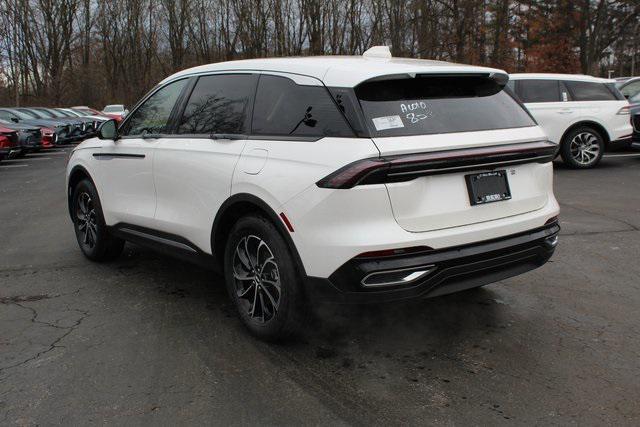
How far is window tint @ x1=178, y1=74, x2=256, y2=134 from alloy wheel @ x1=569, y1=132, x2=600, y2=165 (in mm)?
9002

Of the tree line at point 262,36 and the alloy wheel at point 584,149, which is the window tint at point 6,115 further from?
the tree line at point 262,36

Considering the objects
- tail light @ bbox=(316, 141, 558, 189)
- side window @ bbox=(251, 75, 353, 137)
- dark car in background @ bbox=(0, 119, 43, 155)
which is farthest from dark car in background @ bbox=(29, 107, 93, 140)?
tail light @ bbox=(316, 141, 558, 189)

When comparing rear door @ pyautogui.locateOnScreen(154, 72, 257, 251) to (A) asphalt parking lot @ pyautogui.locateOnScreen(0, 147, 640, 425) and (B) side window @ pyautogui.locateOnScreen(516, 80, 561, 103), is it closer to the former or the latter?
(A) asphalt parking lot @ pyautogui.locateOnScreen(0, 147, 640, 425)

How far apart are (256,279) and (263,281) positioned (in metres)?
0.07

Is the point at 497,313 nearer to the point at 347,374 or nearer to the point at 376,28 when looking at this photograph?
the point at 347,374

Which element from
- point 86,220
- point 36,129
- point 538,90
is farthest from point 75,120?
point 86,220

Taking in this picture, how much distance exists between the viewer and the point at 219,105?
4.09 meters

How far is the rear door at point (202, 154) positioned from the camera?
379cm

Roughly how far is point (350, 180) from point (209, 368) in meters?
1.34

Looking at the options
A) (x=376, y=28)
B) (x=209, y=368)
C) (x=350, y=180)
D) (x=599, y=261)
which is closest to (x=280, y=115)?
(x=350, y=180)

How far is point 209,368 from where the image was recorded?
3305 mm

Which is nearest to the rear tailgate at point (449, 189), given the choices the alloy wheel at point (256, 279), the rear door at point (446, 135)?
the rear door at point (446, 135)

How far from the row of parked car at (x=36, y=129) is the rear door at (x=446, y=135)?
12.4 m

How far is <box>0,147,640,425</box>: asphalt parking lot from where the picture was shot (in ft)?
9.38
